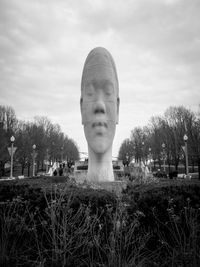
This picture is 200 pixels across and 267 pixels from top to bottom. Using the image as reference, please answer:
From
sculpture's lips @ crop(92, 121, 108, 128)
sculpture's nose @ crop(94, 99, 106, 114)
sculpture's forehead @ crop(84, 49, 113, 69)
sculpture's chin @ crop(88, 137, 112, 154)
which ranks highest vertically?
sculpture's forehead @ crop(84, 49, 113, 69)

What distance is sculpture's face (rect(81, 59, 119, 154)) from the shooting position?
11266mm

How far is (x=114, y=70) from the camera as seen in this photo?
12.3m

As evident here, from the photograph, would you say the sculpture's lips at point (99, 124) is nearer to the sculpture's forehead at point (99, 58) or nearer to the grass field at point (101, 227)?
the sculpture's forehead at point (99, 58)

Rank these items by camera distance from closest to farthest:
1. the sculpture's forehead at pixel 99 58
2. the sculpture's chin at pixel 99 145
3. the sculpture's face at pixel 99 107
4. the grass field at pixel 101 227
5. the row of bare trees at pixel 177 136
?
1. the grass field at pixel 101 227
2. the sculpture's chin at pixel 99 145
3. the sculpture's face at pixel 99 107
4. the sculpture's forehead at pixel 99 58
5. the row of bare trees at pixel 177 136

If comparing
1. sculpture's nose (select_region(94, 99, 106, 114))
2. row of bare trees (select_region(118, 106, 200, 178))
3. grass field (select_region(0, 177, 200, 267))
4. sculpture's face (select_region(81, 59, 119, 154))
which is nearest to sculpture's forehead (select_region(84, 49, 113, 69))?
sculpture's face (select_region(81, 59, 119, 154))

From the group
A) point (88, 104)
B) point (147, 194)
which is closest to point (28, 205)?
point (147, 194)

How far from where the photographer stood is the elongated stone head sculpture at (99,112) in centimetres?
1127

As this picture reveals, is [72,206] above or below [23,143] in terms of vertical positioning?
below

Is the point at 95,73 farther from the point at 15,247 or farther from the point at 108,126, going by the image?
the point at 15,247

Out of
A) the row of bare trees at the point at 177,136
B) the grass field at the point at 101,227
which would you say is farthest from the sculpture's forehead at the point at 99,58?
the row of bare trees at the point at 177,136

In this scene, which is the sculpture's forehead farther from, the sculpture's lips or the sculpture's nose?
the sculpture's lips

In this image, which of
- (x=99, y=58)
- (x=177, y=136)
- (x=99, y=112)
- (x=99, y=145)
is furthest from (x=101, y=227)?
(x=177, y=136)

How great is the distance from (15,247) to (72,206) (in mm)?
1246

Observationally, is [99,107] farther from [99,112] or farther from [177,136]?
[177,136]
